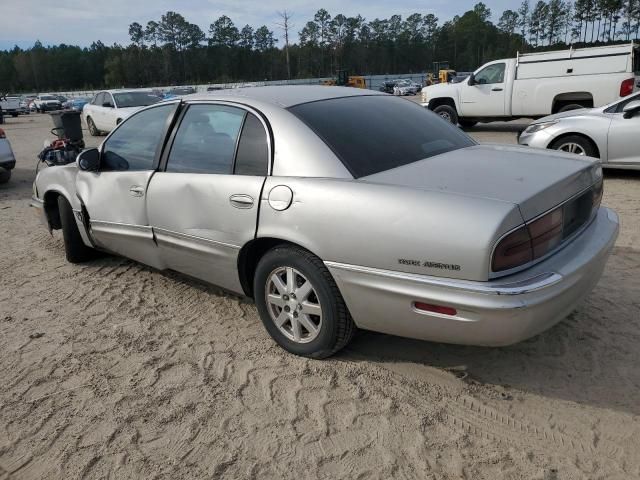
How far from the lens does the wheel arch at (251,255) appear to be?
3.08 metres

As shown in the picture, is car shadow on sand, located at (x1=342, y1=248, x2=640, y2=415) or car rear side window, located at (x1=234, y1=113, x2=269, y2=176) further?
car rear side window, located at (x1=234, y1=113, x2=269, y2=176)

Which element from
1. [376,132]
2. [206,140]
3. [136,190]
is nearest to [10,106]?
[136,190]

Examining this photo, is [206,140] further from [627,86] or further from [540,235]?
[627,86]

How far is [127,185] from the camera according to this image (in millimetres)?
3988

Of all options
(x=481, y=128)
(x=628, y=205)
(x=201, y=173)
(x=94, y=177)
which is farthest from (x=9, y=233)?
(x=481, y=128)

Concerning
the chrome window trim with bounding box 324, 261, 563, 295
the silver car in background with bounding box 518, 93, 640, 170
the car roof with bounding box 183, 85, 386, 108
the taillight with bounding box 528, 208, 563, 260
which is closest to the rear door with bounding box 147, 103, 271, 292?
the car roof with bounding box 183, 85, 386, 108

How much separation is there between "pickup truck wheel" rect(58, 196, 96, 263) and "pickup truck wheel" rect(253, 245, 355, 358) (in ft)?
8.14

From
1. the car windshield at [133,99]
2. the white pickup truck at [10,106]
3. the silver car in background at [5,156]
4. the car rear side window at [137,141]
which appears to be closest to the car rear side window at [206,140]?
the car rear side window at [137,141]

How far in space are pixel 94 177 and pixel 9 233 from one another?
9.59 feet

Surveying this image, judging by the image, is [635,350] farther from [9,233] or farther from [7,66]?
[7,66]

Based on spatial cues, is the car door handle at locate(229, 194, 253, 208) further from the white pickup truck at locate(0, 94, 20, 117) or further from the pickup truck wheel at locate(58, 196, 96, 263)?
the white pickup truck at locate(0, 94, 20, 117)

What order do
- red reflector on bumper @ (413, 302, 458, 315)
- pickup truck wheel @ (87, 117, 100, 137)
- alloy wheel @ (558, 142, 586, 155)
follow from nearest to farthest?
red reflector on bumper @ (413, 302, 458, 315), alloy wheel @ (558, 142, 586, 155), pickup truck wheel @ (87, 117, 100, 137)

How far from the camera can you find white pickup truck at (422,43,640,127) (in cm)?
A: 1160

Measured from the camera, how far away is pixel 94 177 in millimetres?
4340
